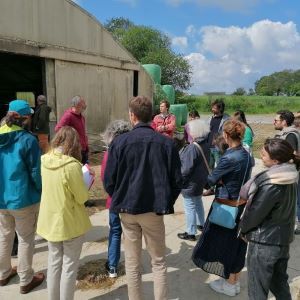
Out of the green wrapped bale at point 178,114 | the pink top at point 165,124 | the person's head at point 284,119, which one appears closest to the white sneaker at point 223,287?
the person's head at point 284,119

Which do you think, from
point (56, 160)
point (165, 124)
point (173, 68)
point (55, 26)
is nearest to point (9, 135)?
point (56, 160)

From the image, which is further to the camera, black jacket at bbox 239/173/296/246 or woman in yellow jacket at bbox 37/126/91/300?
woman in yellow jacket at bbox 37/126/91/300

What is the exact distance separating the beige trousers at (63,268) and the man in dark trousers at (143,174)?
0.53 m

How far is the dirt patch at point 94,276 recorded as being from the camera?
3703mm

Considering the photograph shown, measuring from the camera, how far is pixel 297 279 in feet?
12.9

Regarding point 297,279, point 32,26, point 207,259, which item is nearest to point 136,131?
point 207,259

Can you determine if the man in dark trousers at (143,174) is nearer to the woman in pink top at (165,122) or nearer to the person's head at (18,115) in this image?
the person's head at (18,115)

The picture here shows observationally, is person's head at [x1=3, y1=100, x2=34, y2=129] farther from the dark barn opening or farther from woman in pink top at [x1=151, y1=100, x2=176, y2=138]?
the dark barn opening

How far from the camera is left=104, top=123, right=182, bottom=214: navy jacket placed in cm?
282

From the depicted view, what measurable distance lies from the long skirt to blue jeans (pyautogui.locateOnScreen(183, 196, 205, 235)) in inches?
39.4

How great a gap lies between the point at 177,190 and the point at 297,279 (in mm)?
2029

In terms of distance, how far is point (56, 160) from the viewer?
9.66ft

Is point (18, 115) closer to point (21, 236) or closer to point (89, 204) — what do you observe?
point (21, 236)

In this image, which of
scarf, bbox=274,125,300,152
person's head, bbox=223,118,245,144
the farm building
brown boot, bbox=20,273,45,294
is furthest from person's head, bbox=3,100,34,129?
the farm building
